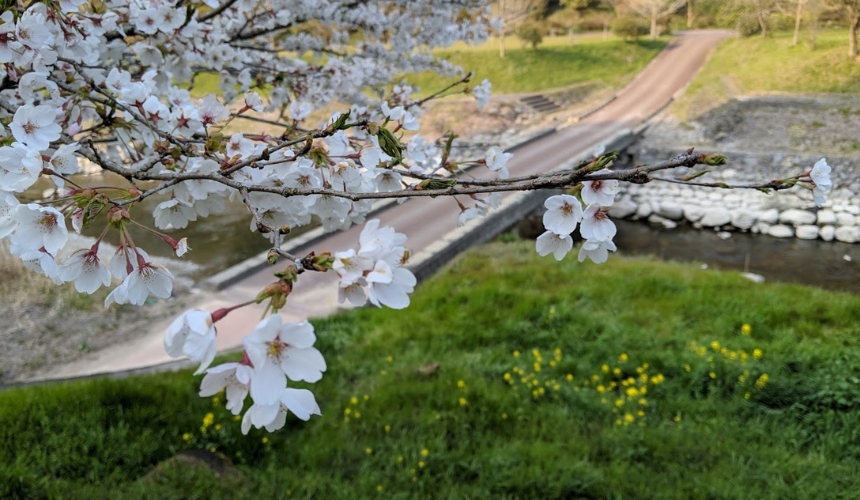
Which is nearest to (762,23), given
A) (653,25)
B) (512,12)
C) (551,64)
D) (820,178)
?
(653,25)

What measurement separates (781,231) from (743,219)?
27.0 inches

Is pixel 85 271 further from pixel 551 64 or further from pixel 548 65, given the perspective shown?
pixel 551 64

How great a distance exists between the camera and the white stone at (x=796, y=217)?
10.9m

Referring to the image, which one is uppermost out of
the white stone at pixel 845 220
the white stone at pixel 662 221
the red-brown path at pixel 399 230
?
the red-brown path at pixel 399 230

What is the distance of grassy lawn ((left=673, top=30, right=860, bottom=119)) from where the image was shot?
56.3 ft

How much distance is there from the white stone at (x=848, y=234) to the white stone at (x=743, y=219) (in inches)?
54.2

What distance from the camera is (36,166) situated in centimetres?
106

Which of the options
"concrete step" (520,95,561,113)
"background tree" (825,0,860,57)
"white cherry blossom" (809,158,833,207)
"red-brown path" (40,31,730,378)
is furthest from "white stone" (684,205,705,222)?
"white cherry blossom" (809,158,833,207)

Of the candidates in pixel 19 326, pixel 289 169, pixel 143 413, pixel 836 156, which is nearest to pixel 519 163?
pixel 836 156

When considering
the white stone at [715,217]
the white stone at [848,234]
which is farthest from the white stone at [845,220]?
the white stone at [715,217]

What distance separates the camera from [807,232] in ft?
34.6

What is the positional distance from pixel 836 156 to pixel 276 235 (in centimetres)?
1598

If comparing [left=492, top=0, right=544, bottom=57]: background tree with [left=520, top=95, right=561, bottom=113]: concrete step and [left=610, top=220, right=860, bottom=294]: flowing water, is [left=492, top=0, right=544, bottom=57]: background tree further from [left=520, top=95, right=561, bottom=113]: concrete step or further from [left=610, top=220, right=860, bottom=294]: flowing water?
[left=610, top=220, right=860, bottom=294]: flowing water

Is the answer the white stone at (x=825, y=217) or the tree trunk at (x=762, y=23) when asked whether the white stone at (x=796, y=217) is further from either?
the tree trunk at (x=762, y=23)
